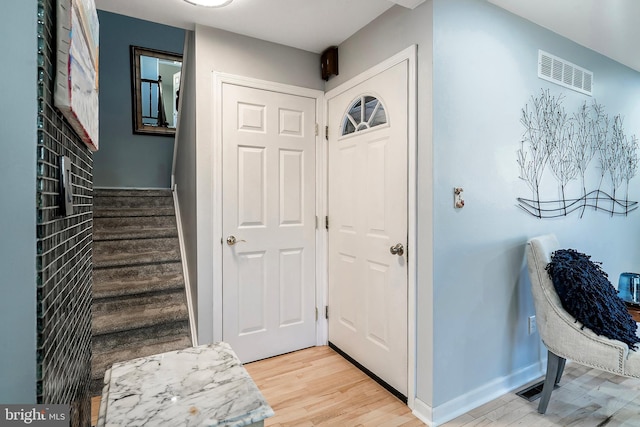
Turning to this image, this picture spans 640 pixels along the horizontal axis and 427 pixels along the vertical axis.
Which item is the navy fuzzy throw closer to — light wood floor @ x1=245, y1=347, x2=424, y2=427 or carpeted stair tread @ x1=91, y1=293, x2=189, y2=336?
light wood floor @ x1=245, y1=347, x2=424, y2=427

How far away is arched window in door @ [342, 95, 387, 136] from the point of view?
2.20 metres

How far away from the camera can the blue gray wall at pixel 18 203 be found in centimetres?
47

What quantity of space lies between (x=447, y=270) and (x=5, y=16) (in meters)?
1.90

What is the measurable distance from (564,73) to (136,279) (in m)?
3.53

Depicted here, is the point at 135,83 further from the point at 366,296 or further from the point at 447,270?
the point at 447,270

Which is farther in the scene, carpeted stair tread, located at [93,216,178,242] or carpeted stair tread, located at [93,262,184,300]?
carpeted stair tread, located at [93,216,178,242]

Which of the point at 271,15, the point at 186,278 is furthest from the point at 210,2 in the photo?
the point at 186,278

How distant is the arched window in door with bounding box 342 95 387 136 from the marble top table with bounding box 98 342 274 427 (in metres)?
1.76

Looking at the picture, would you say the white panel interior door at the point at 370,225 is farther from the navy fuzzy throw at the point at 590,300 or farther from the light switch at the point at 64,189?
the light switch at the point at 64,189

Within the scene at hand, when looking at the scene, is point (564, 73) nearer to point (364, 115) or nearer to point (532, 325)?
point (364, 115)

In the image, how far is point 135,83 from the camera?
456cm

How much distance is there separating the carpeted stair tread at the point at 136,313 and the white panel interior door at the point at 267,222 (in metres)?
0.42

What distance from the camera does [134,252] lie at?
9.45ft

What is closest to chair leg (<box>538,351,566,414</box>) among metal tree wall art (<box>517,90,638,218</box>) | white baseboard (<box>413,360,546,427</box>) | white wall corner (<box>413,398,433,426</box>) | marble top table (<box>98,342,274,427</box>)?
white baseboard (<box>413,360,546,427</box>)
